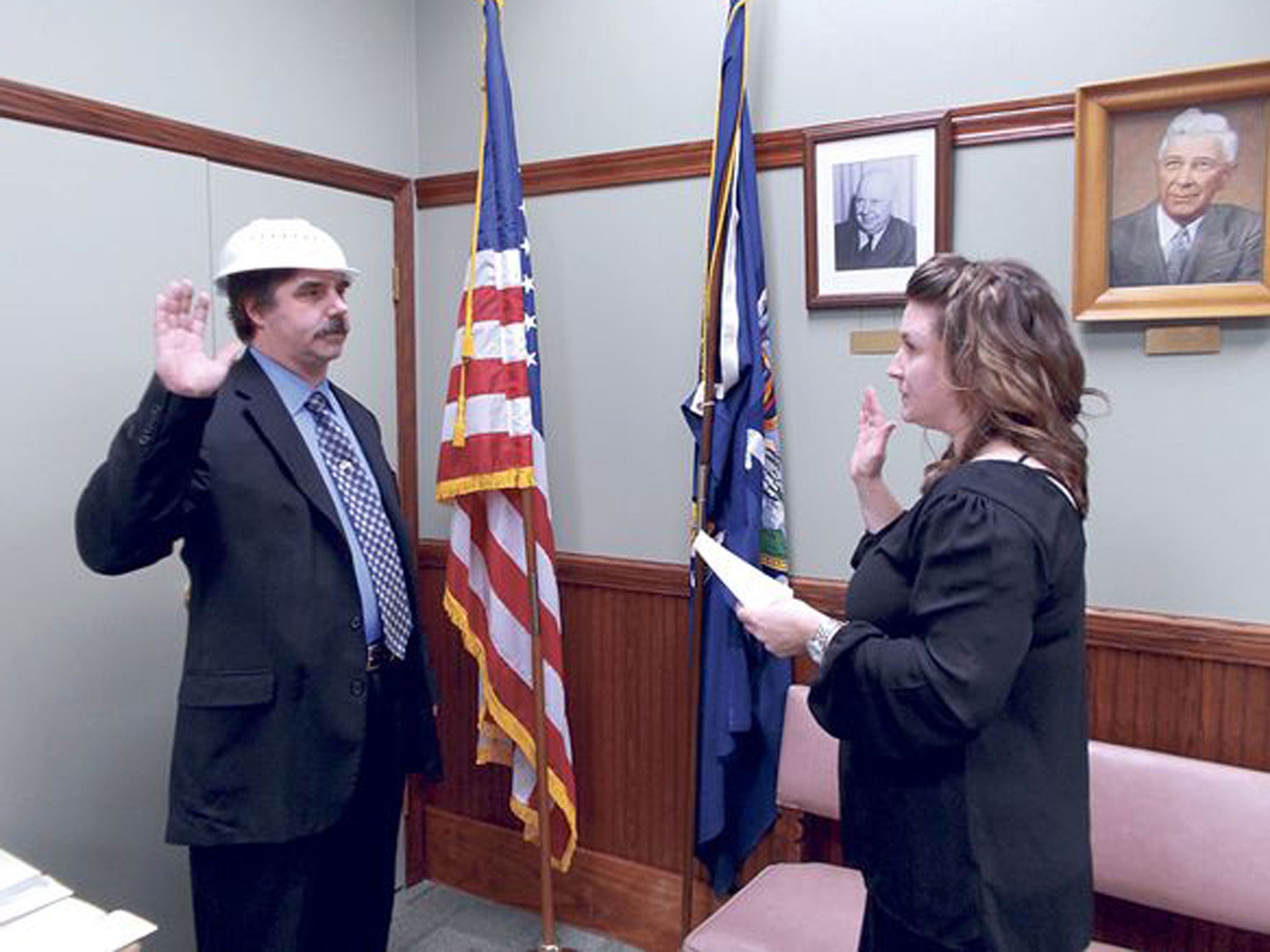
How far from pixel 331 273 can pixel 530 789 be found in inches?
51.3

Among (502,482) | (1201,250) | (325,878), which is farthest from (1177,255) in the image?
(325,878)

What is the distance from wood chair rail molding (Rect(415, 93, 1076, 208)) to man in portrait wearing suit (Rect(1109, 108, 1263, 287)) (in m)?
0.21

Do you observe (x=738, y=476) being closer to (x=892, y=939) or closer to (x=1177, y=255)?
(x=1177, y=255)

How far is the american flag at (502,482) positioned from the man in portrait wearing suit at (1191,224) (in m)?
1.26

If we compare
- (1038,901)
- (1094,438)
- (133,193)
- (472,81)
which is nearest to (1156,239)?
(1094,438)

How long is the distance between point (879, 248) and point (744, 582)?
97cm

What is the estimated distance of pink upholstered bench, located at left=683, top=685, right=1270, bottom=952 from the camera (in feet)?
5.49

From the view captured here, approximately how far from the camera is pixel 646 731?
2531 mm

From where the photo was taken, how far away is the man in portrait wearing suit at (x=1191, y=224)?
179cm

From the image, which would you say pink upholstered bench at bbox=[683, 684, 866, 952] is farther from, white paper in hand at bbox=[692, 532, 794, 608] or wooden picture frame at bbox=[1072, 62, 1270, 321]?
wooden picture frame at bbox=[1072, 62, 1270, 321]

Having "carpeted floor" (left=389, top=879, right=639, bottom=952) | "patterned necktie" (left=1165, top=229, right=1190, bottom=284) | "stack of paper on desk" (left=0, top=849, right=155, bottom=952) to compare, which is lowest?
"carpeted floor" (left=389, top=879, right=639, bottom=952)

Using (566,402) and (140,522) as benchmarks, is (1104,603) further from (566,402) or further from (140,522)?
(140,522)

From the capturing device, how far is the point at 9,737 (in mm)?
1932

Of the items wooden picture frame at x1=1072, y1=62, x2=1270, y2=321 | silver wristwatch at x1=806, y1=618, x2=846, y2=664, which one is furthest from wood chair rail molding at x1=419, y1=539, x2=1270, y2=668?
silver wristwatch at x1=806, y1=618, x2=846, y2=664
